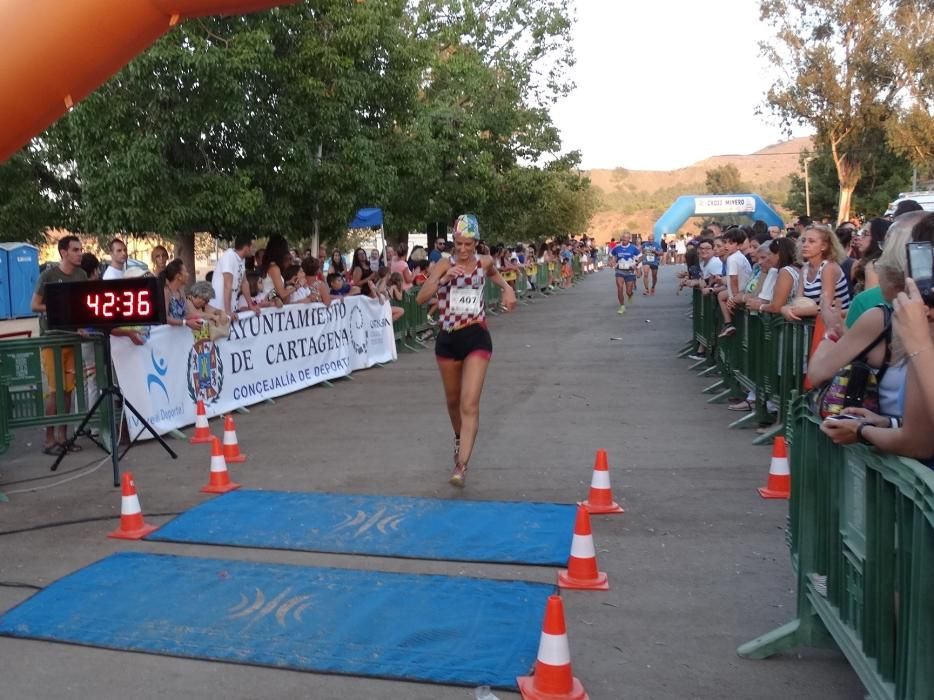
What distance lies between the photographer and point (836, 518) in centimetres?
387

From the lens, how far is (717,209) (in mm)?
47188

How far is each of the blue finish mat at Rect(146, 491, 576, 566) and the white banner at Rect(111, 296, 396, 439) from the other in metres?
2.82

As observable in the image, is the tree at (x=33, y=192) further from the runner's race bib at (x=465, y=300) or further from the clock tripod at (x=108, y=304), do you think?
the runner's race bib at (x=465, y=300)

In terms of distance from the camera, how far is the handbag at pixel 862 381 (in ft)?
12.2

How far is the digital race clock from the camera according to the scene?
7.81 m

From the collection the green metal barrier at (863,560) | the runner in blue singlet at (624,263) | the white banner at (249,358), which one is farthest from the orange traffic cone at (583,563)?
the runner in blue singlet at (624,263)

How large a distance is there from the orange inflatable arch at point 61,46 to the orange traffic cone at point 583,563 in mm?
3329

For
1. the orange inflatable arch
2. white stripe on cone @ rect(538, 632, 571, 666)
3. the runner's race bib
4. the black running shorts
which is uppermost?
the orange inflatable arch

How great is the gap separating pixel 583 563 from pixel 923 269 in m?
2.78

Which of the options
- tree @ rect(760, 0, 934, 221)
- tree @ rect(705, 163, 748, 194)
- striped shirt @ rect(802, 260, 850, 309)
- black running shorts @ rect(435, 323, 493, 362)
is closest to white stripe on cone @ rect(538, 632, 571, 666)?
black running shorts @ rect(435, 323, 493, 362)

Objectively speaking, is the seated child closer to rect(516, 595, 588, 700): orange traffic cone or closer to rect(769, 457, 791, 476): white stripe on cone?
rect(769, 457, 791, 476): white stripe on cone

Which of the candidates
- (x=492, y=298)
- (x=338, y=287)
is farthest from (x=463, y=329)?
(x=492, y=298)

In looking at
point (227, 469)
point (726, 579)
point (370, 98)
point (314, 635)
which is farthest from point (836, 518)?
point (370, 98)

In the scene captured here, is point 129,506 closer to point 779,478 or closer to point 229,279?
point 779,478
